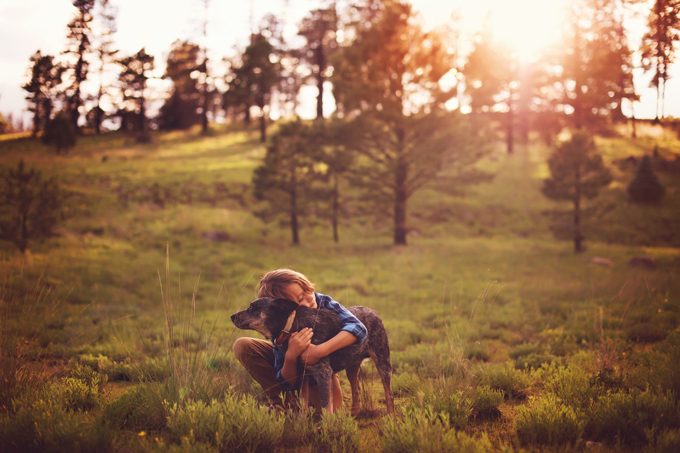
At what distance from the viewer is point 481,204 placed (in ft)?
84.1

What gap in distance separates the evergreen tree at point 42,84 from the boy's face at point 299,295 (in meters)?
5.11

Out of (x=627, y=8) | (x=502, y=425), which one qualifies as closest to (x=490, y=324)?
(x=502, y=425)

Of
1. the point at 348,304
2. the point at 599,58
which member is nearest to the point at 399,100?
the point at 599,58

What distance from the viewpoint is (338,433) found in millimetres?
2486

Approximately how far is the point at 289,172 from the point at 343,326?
48.0 feet

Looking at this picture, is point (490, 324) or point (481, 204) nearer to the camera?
point (490, 324)

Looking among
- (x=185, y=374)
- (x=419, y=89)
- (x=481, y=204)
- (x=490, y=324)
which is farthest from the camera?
(x=481, y=204)

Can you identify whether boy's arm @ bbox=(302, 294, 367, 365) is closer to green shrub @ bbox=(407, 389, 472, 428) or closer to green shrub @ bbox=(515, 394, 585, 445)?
green shrub @ bbox=(407, 389, 472, 428)

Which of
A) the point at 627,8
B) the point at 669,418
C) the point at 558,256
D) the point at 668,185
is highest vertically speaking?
the point at 627,8

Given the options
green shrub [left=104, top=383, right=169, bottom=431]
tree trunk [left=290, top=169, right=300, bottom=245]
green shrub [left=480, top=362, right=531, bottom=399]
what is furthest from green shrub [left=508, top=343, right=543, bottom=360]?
tree trunk [left=290, top=169, right=300, bottom=245]

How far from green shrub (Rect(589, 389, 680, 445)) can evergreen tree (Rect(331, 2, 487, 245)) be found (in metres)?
14.0

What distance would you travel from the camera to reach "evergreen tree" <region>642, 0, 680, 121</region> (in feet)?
12.5

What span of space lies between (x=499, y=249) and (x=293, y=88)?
114ft

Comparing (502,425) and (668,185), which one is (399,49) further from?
(668,185)
